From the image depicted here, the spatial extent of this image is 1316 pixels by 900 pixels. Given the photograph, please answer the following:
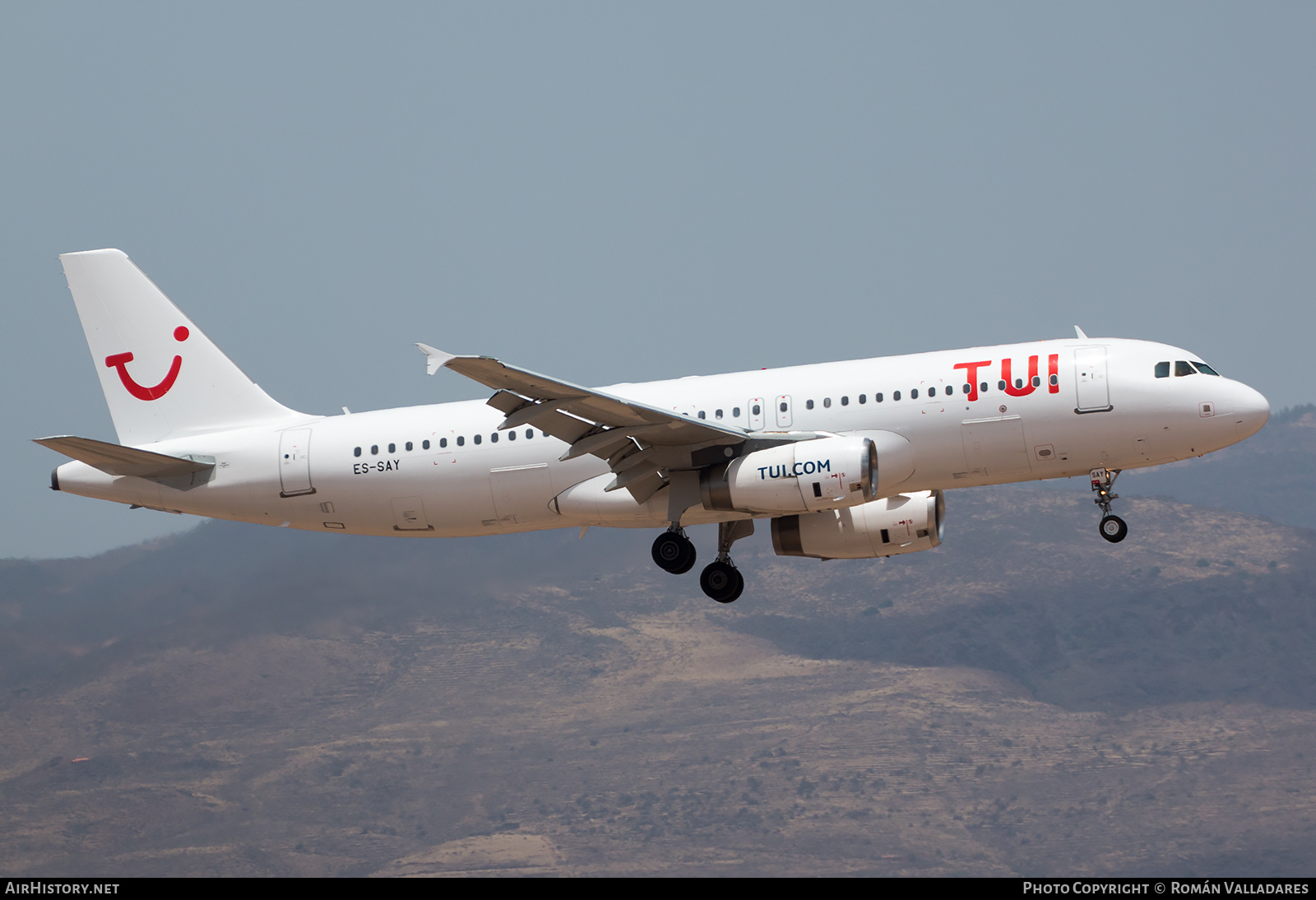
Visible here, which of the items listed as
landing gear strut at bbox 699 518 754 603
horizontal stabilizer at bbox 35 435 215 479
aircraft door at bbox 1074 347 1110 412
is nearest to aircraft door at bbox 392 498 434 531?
horizontal stabilizer at bbox 35 435 215 479

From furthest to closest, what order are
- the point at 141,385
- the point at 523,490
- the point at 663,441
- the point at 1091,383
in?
the point at 141,385, the point at 523,490, the point at 663,441, the point at 1091,383

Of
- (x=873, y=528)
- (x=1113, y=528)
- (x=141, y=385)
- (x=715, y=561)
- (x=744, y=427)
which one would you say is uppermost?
(x=141, y=385)

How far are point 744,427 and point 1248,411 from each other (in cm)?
1180

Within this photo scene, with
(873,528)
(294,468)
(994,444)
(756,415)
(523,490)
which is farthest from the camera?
(873,528)

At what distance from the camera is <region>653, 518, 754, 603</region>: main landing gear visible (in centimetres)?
4100

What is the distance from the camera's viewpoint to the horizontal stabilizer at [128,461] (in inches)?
1614

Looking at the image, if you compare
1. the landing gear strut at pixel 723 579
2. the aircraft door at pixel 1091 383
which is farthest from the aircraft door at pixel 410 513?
the aircraft door at pixel 1091 383

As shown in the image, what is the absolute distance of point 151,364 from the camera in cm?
4603

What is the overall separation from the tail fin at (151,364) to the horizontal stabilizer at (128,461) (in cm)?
220

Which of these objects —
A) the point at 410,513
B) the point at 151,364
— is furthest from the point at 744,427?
the point at 151,364

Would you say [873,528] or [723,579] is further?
[873,528]

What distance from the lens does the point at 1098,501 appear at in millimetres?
40156

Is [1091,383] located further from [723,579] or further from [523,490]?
[523,490]
